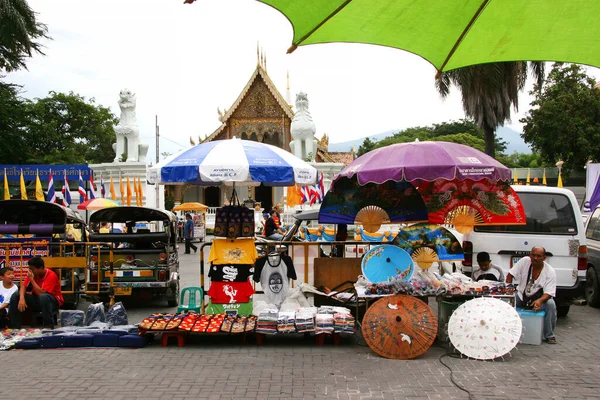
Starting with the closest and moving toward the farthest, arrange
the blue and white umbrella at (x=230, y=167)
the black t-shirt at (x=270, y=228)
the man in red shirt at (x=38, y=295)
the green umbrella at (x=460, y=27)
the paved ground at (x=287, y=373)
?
the green umbrella at (x=460, y=27)
the paved ground at (x=287, y=373)
the blue and white umbrella at (x=230, y=167)
the man in red shirt at (x=38, y=295)
the black t-shirt at (x=270, y=228)

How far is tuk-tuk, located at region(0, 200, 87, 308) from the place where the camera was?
9484 millimetres

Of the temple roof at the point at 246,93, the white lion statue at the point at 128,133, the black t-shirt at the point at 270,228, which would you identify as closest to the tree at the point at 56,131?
the white lion statue at the point at 128,133

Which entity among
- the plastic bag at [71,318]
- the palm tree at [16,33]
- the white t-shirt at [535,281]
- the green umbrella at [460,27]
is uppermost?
the palm tree at [16,33]

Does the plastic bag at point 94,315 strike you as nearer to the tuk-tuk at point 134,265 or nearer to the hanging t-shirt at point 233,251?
the tuk-tuk at point 134,265

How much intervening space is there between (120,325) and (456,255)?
4790mm

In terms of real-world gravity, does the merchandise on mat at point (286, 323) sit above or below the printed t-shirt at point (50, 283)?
below

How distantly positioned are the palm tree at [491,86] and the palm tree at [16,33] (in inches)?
658

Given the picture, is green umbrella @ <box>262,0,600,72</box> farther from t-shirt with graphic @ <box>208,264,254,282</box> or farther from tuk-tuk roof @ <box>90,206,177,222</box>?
tuk-tuk roof @ <box>90,206,177,222</box>

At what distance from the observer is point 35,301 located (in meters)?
8.39

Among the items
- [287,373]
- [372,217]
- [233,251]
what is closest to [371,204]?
[372,217]

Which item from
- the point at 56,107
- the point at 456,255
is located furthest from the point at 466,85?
the point at 56,107

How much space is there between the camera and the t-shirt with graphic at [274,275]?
8672mm

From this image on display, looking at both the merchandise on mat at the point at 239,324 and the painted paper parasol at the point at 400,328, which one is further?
the merchandise on mat at the point at 239,324

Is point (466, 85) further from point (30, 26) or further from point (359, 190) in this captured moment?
point (30, 26)
